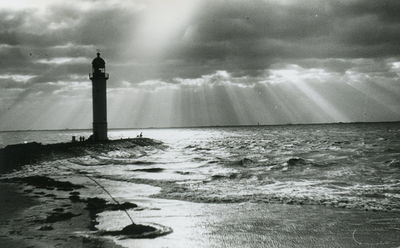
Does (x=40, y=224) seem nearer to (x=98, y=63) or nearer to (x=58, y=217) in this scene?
(x=58, y=217)

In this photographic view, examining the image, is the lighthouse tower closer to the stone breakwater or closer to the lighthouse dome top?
the lighthouse dome top

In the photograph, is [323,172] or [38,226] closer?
[38,226]

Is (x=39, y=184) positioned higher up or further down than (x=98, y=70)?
further down

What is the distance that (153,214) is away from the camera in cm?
951

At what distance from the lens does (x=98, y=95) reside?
39156 mm

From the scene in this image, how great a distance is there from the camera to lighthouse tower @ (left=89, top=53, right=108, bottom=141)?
3912 cm

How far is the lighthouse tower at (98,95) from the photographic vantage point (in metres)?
39.1

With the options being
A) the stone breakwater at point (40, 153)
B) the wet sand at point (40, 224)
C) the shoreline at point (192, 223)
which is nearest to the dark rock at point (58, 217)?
the shoreline at point (192, 223)

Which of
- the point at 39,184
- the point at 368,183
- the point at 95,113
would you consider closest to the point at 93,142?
the point at 95,113

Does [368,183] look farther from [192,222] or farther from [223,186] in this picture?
[192,222]

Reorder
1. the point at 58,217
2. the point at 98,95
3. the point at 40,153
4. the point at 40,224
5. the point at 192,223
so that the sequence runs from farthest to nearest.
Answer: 1. the point at 98,95
2. the point at 40,153
3. the point at 58,217
4. the point at 192,223
5. the point at 40,224

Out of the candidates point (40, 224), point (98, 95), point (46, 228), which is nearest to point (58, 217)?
point (40, 224)

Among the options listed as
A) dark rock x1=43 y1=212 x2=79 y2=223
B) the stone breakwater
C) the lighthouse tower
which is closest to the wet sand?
dark rock x1=43 y1=212 x2=79 y2=223

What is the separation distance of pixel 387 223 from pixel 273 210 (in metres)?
3.00
